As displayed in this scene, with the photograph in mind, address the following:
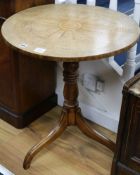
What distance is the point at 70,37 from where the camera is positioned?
1.27 meters

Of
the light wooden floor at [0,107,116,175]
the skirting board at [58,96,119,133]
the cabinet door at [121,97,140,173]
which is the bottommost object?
the light wooden floor at [0,107,116,175]

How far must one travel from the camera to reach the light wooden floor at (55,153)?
1607mm

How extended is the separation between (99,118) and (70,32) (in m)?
0.78

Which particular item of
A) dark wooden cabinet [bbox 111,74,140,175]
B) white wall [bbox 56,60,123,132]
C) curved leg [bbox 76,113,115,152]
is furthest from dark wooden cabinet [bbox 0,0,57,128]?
dark wooden cabinet [bbox 111,74,140,175]

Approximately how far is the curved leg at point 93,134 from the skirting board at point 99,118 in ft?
0.73

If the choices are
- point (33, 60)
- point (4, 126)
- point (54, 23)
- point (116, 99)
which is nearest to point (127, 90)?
point (54, 23)

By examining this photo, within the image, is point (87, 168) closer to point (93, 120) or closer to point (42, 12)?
point (93, 120)

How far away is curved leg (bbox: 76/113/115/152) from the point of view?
166 centimetres

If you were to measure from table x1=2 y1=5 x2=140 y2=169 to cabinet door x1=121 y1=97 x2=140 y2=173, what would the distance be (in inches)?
9.9

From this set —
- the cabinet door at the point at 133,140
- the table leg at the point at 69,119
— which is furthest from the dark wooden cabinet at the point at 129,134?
the table leg at the point at 69,119

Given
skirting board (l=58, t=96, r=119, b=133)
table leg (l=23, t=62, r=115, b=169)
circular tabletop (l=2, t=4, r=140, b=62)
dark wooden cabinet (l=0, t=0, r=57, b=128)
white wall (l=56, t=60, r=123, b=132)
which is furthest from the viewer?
skirting board (l=58, t=96, r=119, b=133)

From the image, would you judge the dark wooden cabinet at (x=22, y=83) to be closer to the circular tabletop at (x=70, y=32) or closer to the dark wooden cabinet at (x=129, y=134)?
the circular tabletop at (x=70, y=32)

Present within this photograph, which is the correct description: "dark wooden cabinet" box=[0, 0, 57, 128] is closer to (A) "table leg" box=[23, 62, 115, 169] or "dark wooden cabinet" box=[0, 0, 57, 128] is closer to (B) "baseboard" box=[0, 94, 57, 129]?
(B) "baseboard" box=[0, 94, 57, 129]

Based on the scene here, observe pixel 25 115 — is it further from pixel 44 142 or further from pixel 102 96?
pixel 102 96
